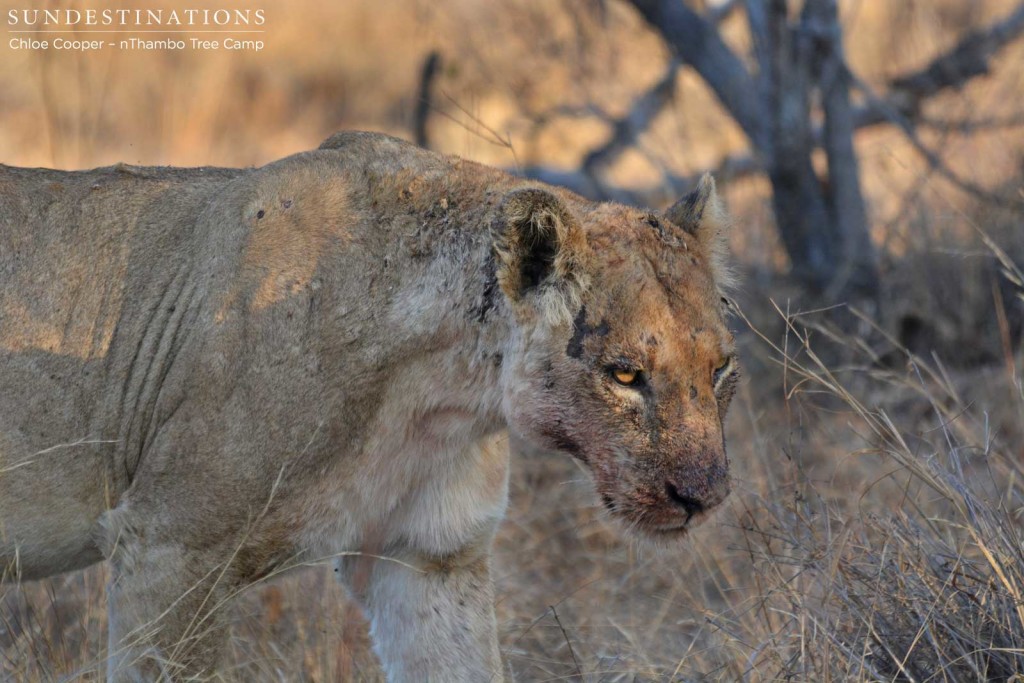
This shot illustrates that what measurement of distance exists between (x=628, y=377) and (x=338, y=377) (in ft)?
2.49

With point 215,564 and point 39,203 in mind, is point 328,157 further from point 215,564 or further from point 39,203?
point 215,564

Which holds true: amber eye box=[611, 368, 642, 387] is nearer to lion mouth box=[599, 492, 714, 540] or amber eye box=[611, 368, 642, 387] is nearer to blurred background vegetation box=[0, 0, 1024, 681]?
lion mouth box=[599, 492, 714, 540]

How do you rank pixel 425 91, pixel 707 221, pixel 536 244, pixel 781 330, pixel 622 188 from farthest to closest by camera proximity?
pixel 622 188, pixel 425 91, pixel 781 330, pixel 707 221, pixel 536 244

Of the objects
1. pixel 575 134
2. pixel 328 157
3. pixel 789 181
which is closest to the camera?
pixel 328 157

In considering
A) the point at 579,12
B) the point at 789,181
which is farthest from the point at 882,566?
the point at 579,12

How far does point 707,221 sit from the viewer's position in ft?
12.0

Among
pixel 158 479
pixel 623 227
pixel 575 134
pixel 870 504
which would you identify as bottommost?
pixel 870 504

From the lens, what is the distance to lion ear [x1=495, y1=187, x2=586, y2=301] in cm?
320

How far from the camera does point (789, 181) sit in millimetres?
7566

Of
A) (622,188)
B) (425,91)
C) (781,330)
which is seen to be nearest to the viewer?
(781,330)

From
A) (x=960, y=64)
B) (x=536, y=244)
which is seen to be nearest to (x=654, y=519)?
(x=536, y=244)

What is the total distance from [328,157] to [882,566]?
188 cm

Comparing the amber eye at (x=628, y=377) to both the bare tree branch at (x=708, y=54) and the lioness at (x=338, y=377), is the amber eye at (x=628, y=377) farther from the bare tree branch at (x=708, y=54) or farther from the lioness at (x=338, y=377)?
the bare tree branch at (x=708, y=54)

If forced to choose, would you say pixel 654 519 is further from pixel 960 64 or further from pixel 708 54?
pixel 960 64
